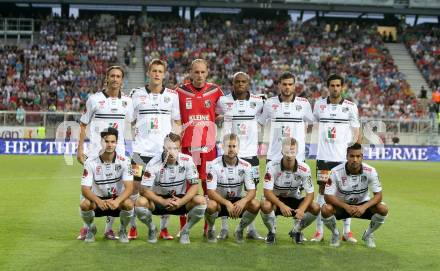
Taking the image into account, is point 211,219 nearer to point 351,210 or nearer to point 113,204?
point 113,204

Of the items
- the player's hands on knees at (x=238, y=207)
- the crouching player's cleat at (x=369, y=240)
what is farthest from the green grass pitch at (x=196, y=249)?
the player's hands on knees at (x=238, y=207)

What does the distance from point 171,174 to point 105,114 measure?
4.09ft

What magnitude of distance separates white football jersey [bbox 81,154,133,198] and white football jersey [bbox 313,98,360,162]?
2.80m

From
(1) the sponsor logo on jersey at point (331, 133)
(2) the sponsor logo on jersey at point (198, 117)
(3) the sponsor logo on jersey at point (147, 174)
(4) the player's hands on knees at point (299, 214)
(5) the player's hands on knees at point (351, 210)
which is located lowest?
(4) the player's hands on knees at point (299, 214)

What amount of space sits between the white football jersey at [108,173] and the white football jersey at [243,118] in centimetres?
153

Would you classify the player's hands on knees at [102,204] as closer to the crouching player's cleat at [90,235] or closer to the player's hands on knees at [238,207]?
the crouching player's cleat at [90,235]

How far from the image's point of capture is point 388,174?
2112cm

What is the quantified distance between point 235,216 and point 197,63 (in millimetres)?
2087

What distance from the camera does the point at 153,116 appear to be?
899cm

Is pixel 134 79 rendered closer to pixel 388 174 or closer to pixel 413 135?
pixel 413 135

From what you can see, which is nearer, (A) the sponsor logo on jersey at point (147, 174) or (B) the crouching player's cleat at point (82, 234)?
(A) the sponsor logo on jersey at point (147, 174)

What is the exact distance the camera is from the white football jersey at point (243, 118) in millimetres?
9133

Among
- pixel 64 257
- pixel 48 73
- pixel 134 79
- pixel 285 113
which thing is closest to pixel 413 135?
pixel 134 79

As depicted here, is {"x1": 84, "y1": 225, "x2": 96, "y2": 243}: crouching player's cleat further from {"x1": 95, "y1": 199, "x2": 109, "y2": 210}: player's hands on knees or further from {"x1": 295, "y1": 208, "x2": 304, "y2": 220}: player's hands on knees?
{"x1": 295, "y1": 208, "x2": 304, "y2": 220}: player's hands on knees
